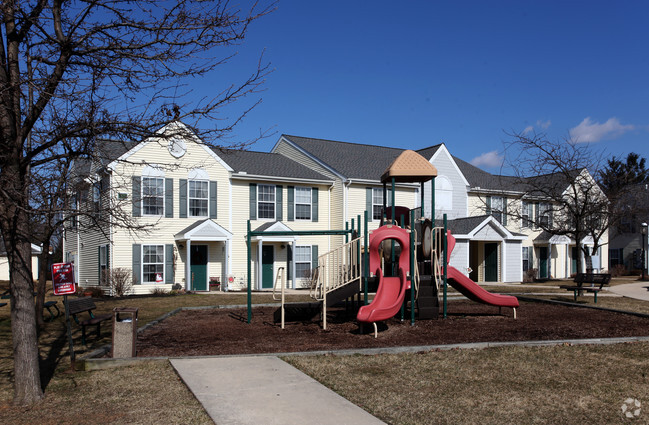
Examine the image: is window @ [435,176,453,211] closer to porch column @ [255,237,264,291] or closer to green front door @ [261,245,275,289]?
green front door @ [261,245,275,289]

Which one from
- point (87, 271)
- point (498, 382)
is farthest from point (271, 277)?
point (498, 382)

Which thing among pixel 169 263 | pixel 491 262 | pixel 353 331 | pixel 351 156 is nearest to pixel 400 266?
pixel 353 331

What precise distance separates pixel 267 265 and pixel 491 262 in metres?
12.6

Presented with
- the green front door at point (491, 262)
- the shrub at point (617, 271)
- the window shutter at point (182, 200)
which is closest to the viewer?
the window shutter at point (182, 200)

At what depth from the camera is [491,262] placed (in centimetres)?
3056

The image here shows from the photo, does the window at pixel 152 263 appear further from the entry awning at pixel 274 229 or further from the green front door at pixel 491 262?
the green front door at pixel 491 262

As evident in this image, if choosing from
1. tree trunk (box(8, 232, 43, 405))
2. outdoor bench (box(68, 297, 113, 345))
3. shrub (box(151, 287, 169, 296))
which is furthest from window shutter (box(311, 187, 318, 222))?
tree trunk (box(8, 232, 43, 405))

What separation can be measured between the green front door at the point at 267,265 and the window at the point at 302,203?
7.01 ft

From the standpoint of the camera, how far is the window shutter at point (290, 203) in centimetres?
2675

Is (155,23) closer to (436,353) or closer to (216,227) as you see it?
(436,353)

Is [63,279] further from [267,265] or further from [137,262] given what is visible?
[267,265]

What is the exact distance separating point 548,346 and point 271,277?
18286mm

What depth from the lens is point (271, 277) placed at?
2620 centimetres

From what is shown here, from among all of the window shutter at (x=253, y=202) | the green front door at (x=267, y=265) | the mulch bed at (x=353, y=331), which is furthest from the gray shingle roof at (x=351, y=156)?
the mulch bed at (x=353, y=331)
